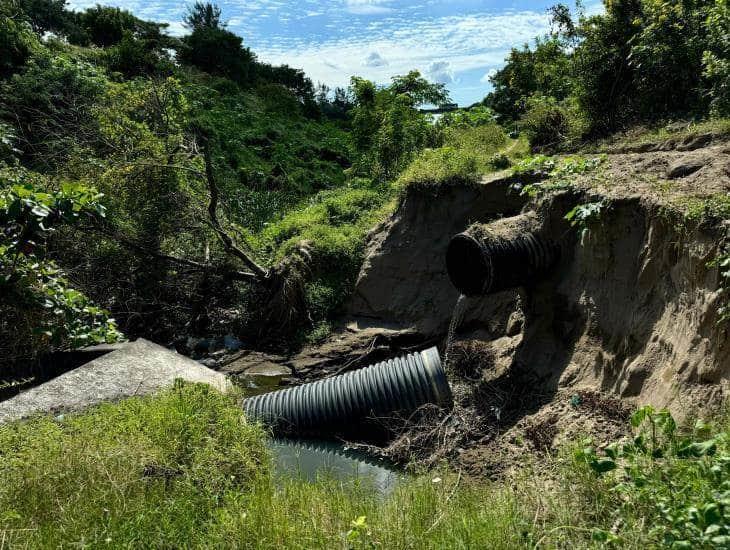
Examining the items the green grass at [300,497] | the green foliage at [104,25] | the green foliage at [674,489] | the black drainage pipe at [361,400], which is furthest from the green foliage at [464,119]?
the green foliage at [104,25]

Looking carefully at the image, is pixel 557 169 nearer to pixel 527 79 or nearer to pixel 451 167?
pixel 451 167

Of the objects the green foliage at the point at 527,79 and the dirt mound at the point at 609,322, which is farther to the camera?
the green foliage at the point at 527,79

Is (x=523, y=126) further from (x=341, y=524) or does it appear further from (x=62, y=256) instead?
(x=341, y=524)

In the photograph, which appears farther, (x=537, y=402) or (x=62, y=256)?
(x=62, y=256)

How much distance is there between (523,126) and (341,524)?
9.74 metres

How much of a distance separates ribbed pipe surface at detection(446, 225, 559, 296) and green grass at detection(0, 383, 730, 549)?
7.93ft

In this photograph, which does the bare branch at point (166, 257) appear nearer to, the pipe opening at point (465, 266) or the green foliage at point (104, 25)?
the pipe opening at point (465, 266)

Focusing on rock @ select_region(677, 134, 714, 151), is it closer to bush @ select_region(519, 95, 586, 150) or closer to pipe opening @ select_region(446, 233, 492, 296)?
pipe opening @ select_region(446, 233, 492, 296)

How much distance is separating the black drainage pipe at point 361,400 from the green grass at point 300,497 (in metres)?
1.76

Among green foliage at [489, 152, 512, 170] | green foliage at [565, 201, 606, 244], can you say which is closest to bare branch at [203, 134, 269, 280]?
green foliage at [489, 152, 512, 170]

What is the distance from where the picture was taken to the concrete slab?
5598 millimetres

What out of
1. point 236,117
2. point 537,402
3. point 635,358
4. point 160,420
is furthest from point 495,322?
point 236,117

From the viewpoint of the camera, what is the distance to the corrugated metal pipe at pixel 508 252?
6.94 meters

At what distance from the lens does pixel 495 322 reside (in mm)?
8422
